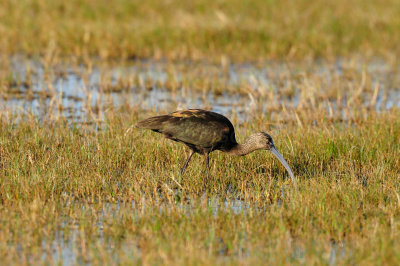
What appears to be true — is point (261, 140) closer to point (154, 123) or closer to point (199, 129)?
point (199, 129)

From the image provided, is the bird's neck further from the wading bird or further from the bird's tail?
the bird's tail

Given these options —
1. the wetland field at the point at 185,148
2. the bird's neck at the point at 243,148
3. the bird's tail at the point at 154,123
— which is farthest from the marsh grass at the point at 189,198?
the bird's tail at the point at 154,123

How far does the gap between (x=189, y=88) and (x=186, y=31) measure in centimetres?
367

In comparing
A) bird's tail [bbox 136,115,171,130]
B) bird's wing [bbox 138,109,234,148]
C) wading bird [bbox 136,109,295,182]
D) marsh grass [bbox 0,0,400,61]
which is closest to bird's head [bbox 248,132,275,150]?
wading bird [bbox 136,109,295,182]

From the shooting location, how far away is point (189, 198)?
735cm

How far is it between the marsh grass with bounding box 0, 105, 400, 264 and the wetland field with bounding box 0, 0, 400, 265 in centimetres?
2

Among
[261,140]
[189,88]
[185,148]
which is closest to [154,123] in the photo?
[261,140]

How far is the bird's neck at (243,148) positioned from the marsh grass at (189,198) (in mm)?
266

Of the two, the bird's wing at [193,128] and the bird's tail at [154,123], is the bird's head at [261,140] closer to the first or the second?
the bird's wing at [193,128]

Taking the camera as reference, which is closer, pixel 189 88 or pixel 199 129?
pixel 199 129

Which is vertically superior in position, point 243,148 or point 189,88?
point 189,88

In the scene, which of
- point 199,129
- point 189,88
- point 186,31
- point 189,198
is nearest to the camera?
point 189,198

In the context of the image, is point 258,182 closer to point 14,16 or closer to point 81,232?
point 81,232

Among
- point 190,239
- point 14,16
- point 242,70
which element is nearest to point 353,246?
point 190,239
